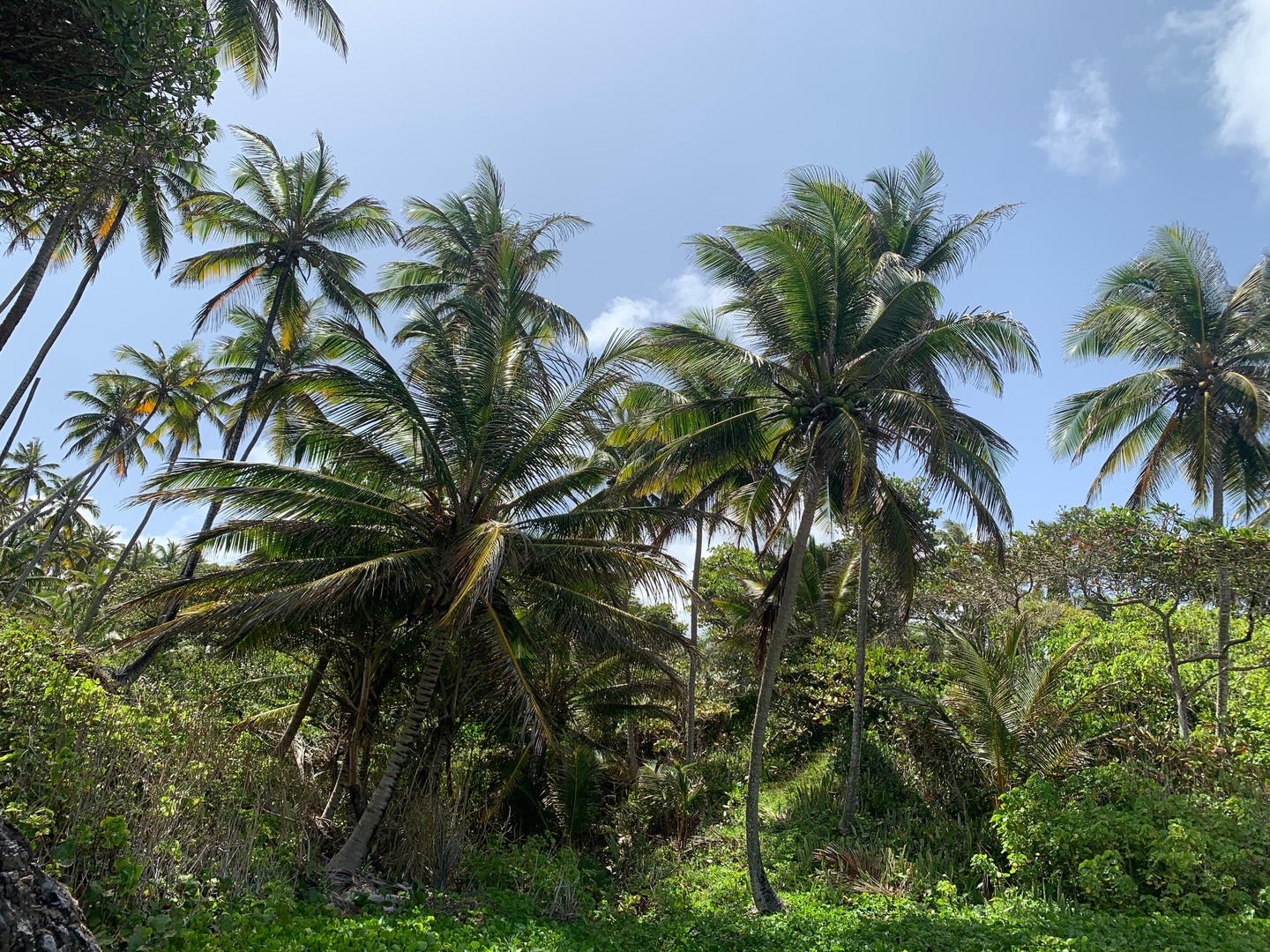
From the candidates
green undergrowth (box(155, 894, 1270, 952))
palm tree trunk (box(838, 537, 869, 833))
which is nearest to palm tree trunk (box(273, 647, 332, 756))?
green undergrowth (box(155, 894, 1270, 952))

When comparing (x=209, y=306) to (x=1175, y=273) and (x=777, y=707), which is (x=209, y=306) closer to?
(x=777, y=707)

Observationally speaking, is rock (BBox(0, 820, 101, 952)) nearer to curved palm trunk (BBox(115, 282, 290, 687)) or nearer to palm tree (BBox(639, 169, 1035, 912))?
curved palm trunk (BBox(115, 282, 290, 687))

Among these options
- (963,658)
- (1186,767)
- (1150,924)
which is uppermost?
(963,658)

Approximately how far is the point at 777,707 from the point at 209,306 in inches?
Answer: 632

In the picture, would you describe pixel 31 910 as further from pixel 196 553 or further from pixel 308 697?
pixel 196 553

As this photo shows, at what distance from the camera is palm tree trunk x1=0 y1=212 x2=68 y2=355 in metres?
9.77

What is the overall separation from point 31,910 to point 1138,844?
10341 millimetres

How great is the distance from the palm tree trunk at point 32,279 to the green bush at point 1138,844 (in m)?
14.7

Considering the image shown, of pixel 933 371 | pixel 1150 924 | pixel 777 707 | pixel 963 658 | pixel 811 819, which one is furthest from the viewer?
pixel 777 707

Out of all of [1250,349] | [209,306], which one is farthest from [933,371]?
[209,306]

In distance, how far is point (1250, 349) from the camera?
13.5 m

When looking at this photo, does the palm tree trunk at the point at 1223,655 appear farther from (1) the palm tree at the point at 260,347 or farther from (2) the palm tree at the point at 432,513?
(1) the palm tree at the point at 260,347

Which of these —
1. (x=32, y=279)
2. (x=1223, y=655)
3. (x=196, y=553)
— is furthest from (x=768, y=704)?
(x=32, y=279)

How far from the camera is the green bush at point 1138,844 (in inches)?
314
